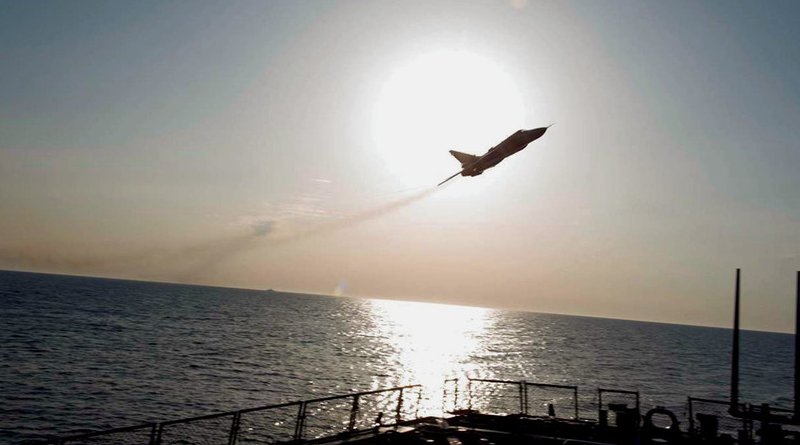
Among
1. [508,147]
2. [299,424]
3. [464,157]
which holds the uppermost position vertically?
[508,147]

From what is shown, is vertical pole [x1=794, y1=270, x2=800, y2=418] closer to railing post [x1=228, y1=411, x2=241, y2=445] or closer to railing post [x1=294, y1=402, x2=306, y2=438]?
railing post [x1=294, y1=402, x2=306, y2=438]

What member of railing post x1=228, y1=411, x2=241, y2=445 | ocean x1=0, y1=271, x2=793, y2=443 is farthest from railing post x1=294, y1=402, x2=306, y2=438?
ocean x1=0, y1=271, x2=793, y2=443

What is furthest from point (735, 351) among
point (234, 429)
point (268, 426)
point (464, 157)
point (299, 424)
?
point (268, 426)

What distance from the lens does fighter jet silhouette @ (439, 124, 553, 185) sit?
1574 inches

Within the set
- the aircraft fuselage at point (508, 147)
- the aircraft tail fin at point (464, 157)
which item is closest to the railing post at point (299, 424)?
the aircraft fuselage at point (508, 147)

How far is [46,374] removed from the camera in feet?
175

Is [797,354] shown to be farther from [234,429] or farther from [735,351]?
[234,429]

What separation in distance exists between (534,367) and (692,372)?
1183 inches

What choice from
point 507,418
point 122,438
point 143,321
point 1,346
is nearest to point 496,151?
point 507,418

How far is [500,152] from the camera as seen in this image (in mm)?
40375

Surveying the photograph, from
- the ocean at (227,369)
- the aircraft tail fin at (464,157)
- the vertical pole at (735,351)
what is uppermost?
the aircraft tail fin at (464,157)

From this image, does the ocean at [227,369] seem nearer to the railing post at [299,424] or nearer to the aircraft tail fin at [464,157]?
the railing post at [299,424]

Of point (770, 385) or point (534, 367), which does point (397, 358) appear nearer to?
point (534, 367)

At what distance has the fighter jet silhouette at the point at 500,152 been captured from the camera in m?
40.0
